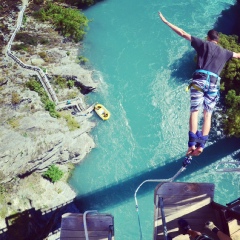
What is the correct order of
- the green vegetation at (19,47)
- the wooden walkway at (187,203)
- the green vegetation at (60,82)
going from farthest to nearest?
the green vegetation at (19,47)
the green vegetation at (60,82)
the wooden walkway at (187,203)

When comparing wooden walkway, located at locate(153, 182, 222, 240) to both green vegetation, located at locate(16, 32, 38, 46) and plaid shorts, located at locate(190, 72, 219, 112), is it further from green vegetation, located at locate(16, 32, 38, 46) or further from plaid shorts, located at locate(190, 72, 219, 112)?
green vegetation, located at locate(16, 32, 38, 46)

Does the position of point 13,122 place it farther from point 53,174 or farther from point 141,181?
point 141,181

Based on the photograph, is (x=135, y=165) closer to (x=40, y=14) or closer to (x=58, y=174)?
(x=58, y=174)

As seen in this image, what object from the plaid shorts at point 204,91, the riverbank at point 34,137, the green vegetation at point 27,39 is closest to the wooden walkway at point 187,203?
the plaid shorts at point 204,91

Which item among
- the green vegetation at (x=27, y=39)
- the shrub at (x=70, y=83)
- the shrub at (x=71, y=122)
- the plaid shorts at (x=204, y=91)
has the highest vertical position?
the plaid shorts at (x=204, y=91)

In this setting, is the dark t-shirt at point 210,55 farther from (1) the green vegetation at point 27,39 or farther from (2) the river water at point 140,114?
(1) the green vegetation at point 27,39

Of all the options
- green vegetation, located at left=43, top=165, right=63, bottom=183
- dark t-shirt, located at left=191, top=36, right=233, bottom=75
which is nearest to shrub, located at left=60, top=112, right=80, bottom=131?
green vegetation, located at left=43, top=165, right=63, bottom=183
